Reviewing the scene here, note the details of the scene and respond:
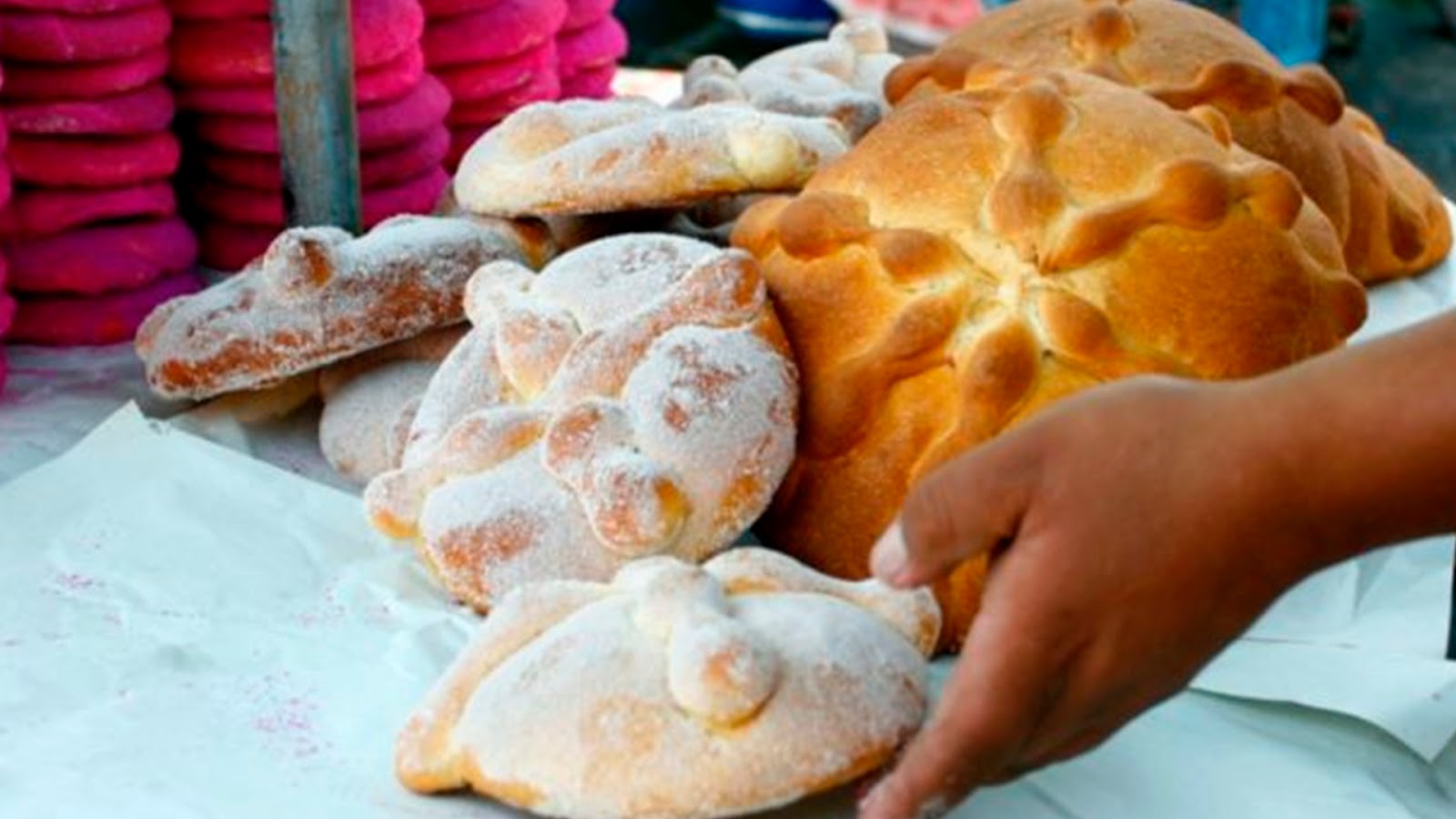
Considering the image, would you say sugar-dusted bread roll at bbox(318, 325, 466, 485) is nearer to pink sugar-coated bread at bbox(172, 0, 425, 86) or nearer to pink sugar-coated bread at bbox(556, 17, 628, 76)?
pink sugar-coated bread at bbox(172, 0, 425, 86)

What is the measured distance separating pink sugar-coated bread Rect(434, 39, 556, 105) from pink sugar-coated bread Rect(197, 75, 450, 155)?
0.05 m

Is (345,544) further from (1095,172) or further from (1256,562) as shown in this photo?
(1256,562)

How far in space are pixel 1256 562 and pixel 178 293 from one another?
112cm

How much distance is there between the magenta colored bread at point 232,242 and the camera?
70.5 inches

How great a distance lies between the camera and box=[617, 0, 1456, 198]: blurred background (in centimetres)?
404

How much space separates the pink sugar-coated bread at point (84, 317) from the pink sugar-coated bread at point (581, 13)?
1.89ft

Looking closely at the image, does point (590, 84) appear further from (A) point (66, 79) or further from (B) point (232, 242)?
(A) point (66, 79)

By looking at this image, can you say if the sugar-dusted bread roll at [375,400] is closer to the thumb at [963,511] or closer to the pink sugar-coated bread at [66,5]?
the pink sugar-coated bread at [66,5]

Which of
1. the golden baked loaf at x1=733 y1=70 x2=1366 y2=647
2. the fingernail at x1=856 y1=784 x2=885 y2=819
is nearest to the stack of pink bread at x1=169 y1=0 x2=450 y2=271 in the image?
the golden baked loaf at x1=733 y1=70 x2=1366 y2=647

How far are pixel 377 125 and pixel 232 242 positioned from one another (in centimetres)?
16

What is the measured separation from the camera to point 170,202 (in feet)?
5.58

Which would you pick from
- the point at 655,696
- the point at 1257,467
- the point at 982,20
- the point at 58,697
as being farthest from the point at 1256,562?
the point at 982,20

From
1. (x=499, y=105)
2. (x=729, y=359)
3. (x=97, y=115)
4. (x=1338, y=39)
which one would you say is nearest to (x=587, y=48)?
(x=499, y=105)

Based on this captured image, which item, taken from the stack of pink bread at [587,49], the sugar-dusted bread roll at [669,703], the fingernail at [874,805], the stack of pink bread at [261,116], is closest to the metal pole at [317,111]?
the stack of pink bread at [261,116]
